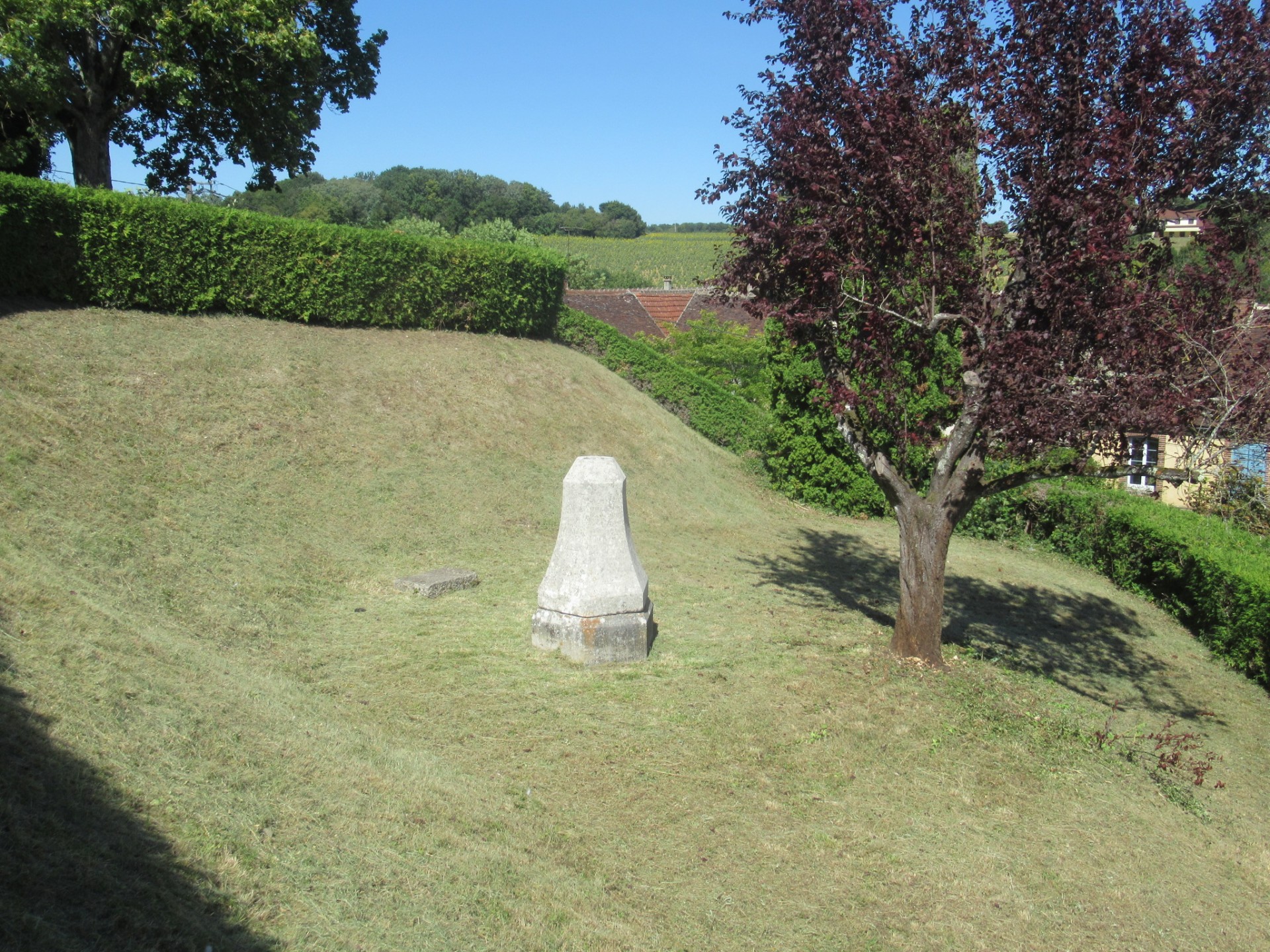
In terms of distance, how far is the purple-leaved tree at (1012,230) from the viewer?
23.3 feet

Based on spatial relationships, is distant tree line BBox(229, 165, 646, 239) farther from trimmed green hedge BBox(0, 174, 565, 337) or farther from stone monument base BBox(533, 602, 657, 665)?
stone monument base BBox(533, 602, 657, 665)

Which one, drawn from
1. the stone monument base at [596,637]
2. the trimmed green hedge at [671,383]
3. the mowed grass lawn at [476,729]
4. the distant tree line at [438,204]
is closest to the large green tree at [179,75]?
the mowed grass lawn at [476,729]

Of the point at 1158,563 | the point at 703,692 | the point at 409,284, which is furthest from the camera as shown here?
the point at 409,284

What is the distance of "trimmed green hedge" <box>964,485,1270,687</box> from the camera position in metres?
11.0

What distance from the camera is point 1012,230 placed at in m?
8.03

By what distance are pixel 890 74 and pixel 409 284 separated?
1192 centimetres

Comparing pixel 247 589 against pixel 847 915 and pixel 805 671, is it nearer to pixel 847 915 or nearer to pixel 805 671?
pixel 805 671

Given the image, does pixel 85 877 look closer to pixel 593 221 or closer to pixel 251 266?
pixel 251 266

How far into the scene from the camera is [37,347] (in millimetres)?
11820

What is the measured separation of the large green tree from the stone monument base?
13726 mm

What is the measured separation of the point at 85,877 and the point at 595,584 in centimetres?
511

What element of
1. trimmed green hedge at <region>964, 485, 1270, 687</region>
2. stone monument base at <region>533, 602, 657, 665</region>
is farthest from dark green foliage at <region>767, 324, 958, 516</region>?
stone monument base at <region>533, 602, 657, 665</region>

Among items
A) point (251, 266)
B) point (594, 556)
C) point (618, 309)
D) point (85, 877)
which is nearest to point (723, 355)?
point (618, 309)

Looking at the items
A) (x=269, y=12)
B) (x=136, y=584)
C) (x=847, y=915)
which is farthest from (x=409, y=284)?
(x=847, y=915)
